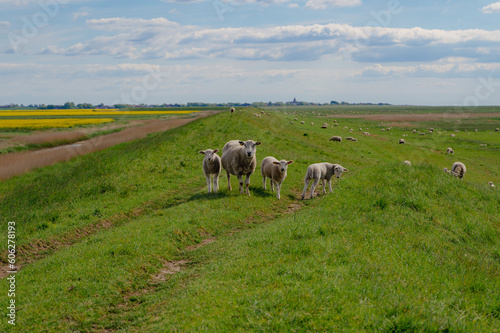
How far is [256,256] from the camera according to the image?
10.4 meters

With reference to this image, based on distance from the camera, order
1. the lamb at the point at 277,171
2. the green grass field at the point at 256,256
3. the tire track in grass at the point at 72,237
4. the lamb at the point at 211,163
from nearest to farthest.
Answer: the green grass field at the point at 256,256
the tire track in grass at the point at 72,237
the lamb at the point at 277,171
the lamb at the point at 211,163

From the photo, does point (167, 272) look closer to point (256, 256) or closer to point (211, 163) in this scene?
point (256, 256)

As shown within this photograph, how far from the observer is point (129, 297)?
30.8 ft

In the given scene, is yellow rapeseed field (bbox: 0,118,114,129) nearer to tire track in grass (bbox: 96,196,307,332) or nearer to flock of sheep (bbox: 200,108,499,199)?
flock of sheep (bbox: 200,108,499,199)

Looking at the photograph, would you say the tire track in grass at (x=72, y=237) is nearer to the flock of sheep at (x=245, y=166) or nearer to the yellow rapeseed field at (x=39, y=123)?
the flock of sheep at (x=245, y=166)

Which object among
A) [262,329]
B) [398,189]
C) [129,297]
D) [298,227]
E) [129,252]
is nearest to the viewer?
[262,329]

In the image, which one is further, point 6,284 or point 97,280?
point 6,284

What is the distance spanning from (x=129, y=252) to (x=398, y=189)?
13255mm

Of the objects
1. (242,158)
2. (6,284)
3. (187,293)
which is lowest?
(6,284)

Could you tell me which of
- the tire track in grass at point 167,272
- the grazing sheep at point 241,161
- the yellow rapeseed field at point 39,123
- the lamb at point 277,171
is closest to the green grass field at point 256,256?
the tire track in grass at point 167,272

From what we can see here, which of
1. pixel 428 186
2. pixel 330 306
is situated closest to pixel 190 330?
pixel 330 306

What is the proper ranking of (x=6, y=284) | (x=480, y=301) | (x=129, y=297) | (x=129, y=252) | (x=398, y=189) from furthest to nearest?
1. (x=398, y=189)
2. (x=129, y=252)
3. (x=6, y=284)
4. (x=129, y=297)
5. (x=480, y=301)

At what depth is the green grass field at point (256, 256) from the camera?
7.23 m

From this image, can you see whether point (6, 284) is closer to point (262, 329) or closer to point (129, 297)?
point (129, 297)
